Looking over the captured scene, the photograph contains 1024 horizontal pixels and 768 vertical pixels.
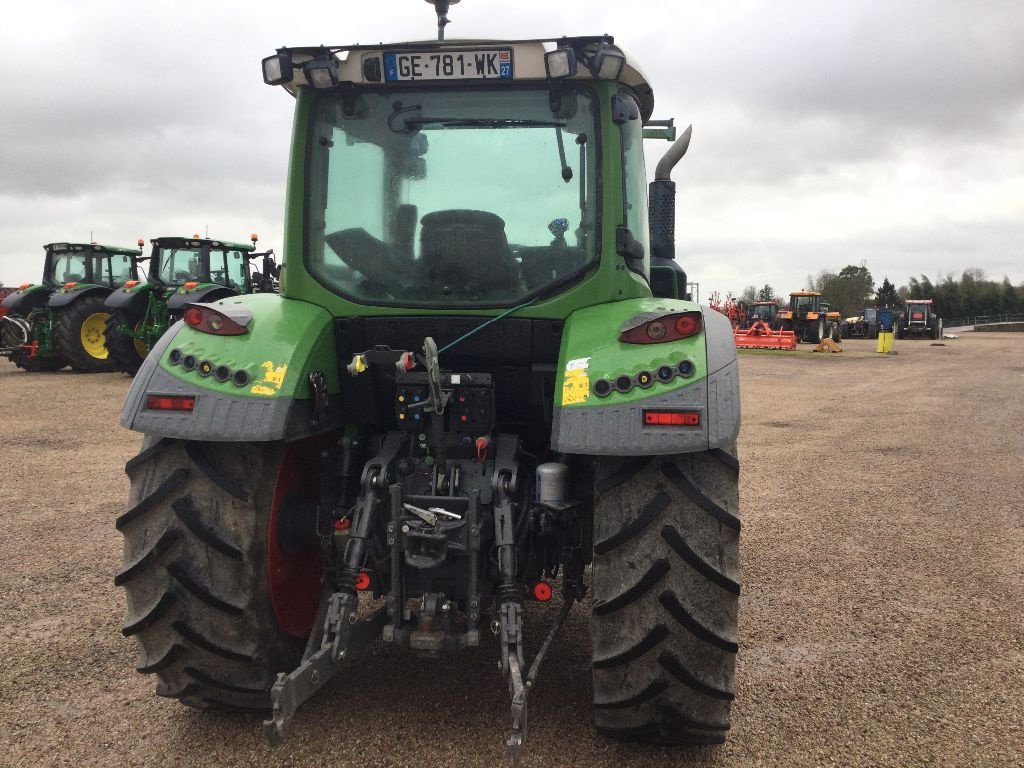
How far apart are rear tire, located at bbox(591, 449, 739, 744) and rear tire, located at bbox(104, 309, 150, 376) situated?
13508 millimetres

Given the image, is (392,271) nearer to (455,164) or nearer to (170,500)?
(455,164)

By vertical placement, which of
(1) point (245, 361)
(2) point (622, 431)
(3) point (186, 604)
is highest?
(1) point (245, 361)

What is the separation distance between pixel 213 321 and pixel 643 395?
1552 mm

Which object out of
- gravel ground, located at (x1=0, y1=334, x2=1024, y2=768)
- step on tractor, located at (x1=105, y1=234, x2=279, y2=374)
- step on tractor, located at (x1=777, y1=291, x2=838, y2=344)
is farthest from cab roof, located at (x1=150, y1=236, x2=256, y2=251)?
step on tractor, located at (x1=777, y1=291, x2=838, y2=344)

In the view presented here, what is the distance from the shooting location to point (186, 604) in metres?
2.73

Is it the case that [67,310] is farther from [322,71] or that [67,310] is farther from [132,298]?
[322,71]

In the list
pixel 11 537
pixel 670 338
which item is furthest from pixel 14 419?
pixel 670 338

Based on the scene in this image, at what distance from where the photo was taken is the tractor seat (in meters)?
3.13

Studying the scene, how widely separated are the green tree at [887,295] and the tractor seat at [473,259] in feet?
240

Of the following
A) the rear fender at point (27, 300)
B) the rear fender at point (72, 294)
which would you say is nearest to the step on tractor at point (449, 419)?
the rear fender at point (72, 294)

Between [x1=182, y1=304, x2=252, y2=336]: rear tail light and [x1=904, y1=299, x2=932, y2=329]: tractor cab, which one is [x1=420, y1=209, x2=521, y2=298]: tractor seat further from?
[x1=904, y1=299, x2=932, y2=329]: tractor cab

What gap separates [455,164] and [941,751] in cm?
272

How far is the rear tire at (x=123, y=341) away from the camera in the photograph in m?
14.1

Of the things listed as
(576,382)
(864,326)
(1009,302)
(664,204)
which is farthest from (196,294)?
(1009,302)
